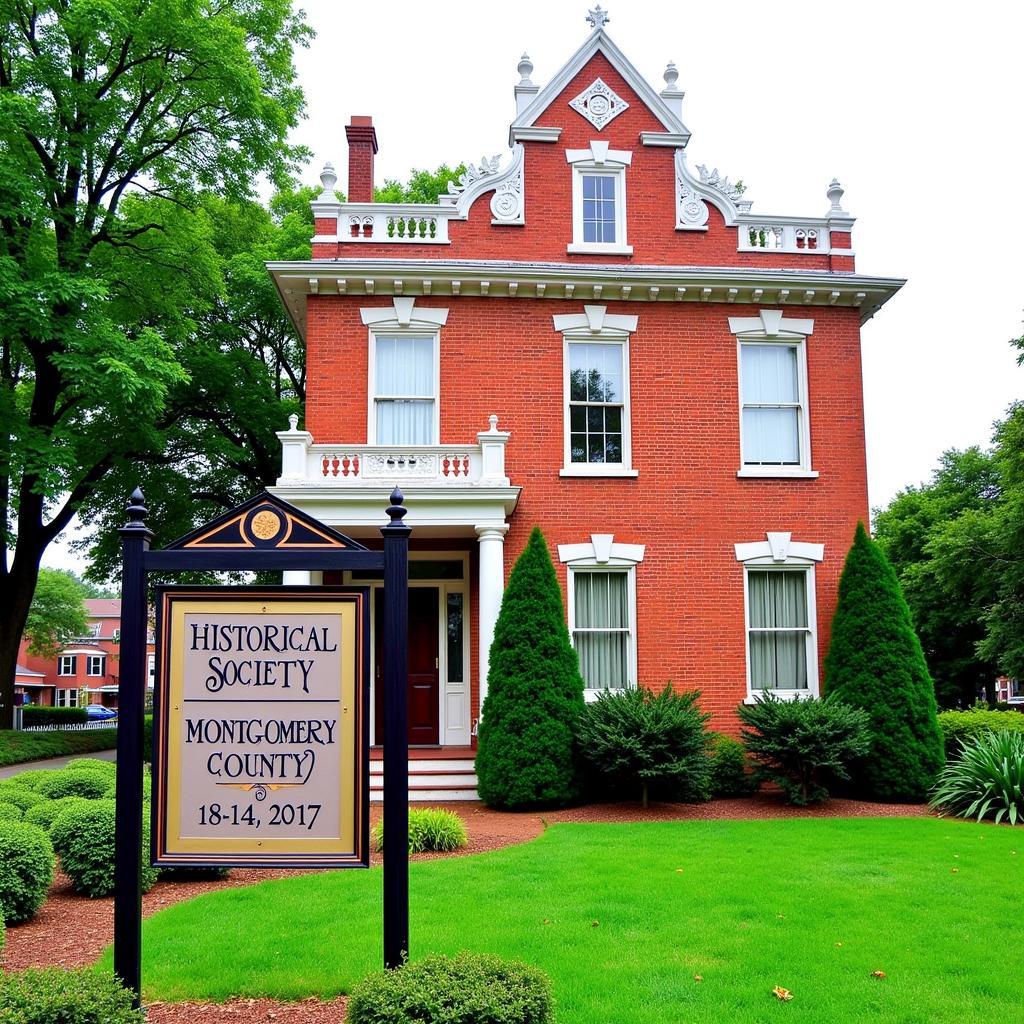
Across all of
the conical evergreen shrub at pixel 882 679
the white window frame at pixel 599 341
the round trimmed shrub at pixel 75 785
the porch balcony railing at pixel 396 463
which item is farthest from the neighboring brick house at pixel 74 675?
the conical evergreen shrub at pixel 882 679

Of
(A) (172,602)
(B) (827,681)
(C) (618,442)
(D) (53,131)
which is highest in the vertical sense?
(D) (53,131)

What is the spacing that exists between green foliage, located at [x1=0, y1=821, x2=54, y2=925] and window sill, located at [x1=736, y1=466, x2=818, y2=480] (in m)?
12.2

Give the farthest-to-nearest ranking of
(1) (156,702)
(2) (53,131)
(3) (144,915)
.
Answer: (2) (53,131) < (3) (144,915) < (1) (156,702)

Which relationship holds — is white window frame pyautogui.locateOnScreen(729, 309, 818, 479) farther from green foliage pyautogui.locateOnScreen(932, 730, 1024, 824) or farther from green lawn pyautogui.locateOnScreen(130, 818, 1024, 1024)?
green lawn pyautogui.locateOnScreen(130, 818, 1024, 1024)

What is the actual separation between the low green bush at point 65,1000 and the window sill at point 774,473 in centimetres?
1382

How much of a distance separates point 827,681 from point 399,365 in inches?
346

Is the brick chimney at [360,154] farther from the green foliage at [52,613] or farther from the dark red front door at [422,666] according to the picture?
the green foliage at [52,613]

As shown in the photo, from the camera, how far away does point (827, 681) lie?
51.0ft

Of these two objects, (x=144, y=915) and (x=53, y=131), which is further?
(x=53, y=131)

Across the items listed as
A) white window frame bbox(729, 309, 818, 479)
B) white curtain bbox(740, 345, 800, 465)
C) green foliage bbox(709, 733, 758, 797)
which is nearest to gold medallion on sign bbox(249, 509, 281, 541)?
green foliage bbox(709, 733, 758, 797)

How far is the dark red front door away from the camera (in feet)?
54.5

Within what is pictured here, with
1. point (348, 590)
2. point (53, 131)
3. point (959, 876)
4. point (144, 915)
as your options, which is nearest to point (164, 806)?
point (348, 590)

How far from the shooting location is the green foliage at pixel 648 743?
43.4 ft

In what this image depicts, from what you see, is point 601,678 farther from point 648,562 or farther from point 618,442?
point 618,442
